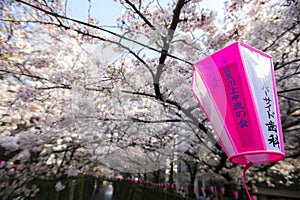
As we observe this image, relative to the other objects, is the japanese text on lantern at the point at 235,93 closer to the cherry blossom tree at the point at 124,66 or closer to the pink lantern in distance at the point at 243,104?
the pink lantern in distance at the point at 243,104

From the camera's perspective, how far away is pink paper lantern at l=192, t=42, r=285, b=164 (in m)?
1.30

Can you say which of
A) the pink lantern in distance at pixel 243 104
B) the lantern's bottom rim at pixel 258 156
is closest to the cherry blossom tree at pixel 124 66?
the pink lantern in distance at pixel 243 104

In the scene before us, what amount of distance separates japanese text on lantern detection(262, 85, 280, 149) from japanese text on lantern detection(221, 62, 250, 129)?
168mm

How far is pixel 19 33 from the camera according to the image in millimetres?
4883

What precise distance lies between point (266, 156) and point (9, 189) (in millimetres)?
5958

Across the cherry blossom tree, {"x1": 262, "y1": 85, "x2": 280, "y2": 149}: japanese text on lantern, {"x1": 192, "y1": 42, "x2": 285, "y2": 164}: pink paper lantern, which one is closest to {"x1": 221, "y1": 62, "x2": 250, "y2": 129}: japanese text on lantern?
{"x1": 192, "y1": 42, "x2": 285, "y2": 164}: pink paper lantern

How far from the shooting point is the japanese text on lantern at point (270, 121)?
1.29m

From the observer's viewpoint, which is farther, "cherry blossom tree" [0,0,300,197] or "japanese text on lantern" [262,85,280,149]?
"cherry blossom tree" [0,0,300,197]

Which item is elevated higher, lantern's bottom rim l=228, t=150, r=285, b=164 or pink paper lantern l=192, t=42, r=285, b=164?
pink paper lantern l=192, t=42, r=285, b=164

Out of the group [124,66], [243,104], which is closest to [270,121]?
[243,104]

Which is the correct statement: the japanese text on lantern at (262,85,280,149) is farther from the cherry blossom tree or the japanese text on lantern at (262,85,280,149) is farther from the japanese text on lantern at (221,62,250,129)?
the cherry blossom tree

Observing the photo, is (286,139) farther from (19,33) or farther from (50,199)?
(19,33)

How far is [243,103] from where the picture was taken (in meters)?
1.38

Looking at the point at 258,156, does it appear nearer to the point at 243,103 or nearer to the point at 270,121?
the point at 270,121
